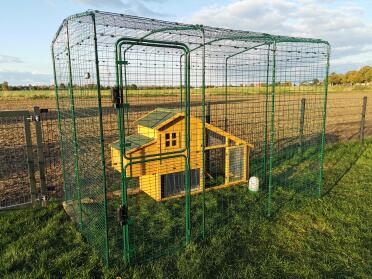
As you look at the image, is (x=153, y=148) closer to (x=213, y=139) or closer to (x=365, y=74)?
(x=213, y=139)

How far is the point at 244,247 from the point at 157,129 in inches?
98.9

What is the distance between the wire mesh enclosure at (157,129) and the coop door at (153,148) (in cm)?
2

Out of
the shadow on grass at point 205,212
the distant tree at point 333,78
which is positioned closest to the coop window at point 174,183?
the shadow on grass at point 205,212

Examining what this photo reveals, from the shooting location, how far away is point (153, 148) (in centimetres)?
532

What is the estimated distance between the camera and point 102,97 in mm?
3141

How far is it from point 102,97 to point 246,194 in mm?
3952

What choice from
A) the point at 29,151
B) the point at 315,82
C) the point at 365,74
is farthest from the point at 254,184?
the point at 365,74

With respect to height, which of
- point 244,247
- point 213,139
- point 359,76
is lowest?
point 244,247

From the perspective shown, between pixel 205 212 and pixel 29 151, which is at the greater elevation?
pixel 29 151

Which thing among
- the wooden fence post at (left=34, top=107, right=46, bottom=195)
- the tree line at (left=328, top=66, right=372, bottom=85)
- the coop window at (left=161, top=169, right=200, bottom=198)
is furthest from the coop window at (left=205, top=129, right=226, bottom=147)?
the tree line at (left=328, top=66, right=372, bottom=85)

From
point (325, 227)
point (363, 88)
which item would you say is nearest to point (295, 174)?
point (325, 227)

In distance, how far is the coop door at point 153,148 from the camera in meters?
3.50

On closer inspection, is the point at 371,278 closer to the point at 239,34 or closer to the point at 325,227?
the point at 325,227

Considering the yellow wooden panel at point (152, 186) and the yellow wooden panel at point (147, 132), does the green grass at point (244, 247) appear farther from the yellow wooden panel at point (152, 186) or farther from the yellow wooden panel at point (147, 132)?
the yellow wooden panel at point (147, 132)
